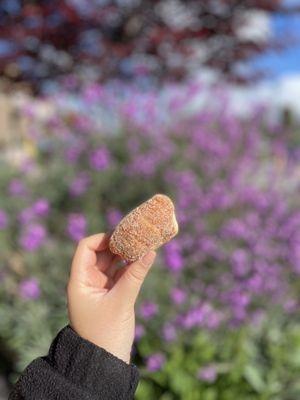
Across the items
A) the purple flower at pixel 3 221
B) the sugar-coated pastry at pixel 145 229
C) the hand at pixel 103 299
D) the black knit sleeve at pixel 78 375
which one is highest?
the sugar-coated pastry at pixel 145 229

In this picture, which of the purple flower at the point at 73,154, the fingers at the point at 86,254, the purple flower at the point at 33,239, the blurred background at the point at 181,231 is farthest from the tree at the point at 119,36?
the fingers at the point at 86,254

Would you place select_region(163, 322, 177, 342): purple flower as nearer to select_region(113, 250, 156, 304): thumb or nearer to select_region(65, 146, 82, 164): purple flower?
select_region(113, 250, 156, 304): thumb

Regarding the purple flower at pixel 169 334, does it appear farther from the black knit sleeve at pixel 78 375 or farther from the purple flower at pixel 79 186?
the black knit sleeve at pixel 78 375

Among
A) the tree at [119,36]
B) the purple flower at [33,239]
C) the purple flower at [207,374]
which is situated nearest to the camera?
the purple flower at [207,374]

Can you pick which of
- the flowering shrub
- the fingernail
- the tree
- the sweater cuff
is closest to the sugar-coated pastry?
the fingernail

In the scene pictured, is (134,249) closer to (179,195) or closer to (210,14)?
(179,195)

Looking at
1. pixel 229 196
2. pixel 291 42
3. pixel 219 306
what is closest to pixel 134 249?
pixel 219 306
